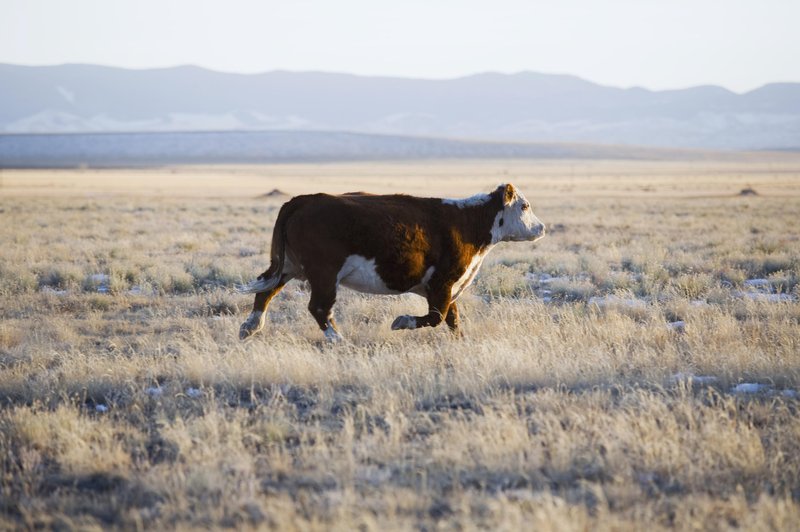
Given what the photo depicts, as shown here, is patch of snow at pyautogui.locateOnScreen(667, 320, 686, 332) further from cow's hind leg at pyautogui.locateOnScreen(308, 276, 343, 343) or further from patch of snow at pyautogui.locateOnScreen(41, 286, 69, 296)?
patch of snow at pyautogui.locateOnScreen(41, 286, 69, 296)

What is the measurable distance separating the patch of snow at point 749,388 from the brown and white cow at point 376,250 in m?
2.95

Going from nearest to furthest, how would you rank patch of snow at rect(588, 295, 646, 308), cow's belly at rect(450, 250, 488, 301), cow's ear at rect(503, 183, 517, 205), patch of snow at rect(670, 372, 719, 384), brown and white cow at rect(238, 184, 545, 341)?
patch of snow at rect(670, 372, 719, 384) < brown and white cow at rect(238, 184, 545, 341) < cow's belly at rect(450, 250, 488, 301) < cow's ear at rect(503, 183, 517, 205) < patch of snow at rect(588, 295, 646, 308)

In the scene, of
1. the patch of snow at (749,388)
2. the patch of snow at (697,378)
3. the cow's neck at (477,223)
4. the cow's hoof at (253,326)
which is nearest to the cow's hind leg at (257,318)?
the cow's hoof at (253,326)

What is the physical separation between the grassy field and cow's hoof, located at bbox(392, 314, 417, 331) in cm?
23

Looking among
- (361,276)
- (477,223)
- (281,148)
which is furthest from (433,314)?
(281,148)

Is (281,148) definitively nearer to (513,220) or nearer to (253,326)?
(513,220)

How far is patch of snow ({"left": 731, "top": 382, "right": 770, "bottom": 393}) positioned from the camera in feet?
21.1

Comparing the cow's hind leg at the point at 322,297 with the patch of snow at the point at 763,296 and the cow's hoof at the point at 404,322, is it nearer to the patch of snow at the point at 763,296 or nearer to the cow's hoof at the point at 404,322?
Result: the cow's hoof at the point at 404,322

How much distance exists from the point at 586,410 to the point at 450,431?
1133 millimetres

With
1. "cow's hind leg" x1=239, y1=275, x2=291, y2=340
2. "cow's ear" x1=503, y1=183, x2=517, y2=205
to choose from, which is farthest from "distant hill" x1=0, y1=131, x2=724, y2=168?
"cow's hind leg" x1=239, y1=275, x2=291, y2=340

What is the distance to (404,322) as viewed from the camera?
805 centimetres

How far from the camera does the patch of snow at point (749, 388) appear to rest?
6.43 metres

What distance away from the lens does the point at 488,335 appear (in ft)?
27.8

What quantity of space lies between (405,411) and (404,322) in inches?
84.7
